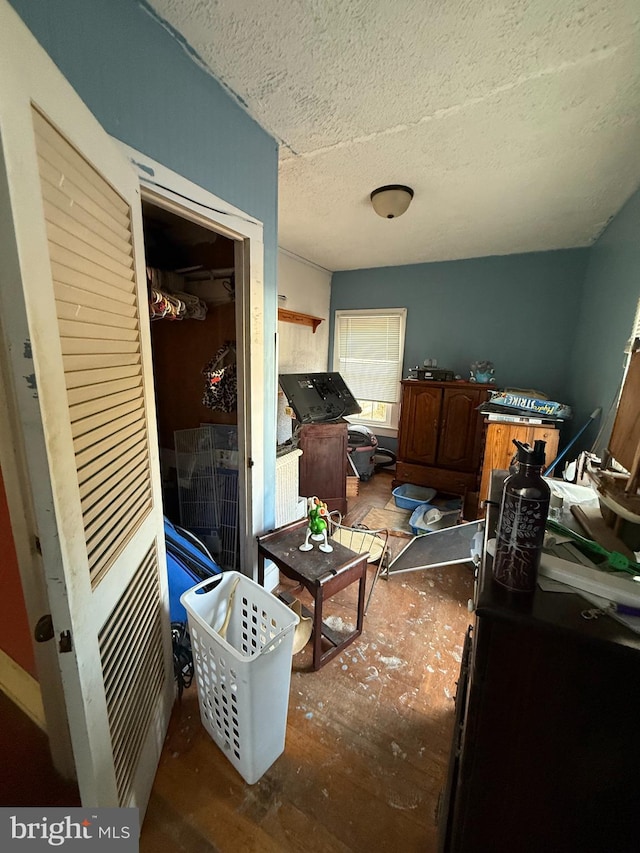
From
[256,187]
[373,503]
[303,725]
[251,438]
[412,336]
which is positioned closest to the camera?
[303,725]

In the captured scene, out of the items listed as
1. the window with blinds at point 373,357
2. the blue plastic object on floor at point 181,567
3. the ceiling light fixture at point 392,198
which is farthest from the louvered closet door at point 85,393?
the window with blinds at point 373,357

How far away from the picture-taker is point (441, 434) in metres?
3.32

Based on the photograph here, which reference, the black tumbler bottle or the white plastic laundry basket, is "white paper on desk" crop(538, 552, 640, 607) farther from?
the white plastic laundry basket

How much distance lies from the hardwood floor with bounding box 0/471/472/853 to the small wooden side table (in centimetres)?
8

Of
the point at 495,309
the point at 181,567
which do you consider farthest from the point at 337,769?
the point at 495,309

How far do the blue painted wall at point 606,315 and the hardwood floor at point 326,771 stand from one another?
1719 mm

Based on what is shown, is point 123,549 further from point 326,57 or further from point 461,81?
point 461,81

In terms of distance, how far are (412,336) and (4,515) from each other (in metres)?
3.74

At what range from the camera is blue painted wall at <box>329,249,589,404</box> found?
3096 mm

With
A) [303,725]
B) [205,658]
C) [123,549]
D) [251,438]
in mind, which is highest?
[251,438]

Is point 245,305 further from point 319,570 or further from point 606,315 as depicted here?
point 606,315

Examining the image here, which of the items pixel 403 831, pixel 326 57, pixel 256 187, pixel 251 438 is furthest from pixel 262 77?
pixel 403 831

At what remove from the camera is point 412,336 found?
3.82 meters

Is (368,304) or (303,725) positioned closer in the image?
(303,725)
